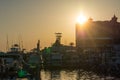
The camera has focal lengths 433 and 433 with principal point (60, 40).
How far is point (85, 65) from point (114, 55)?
13786 mm

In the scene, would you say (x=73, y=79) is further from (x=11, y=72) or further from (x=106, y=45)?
(x=106, y=45)

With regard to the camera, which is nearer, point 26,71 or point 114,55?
point 26,71

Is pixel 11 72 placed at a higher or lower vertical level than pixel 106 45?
lower

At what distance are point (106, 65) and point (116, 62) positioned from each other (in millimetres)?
4339

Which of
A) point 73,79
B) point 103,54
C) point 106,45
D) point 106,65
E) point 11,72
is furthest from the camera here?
point 106,45

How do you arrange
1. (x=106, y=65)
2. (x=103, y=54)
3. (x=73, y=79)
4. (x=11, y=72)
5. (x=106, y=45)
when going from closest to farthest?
(x=11, y=72), (x=73, y=79), (x=106, y=65), (x=103, y=54), (x=106, y=45)

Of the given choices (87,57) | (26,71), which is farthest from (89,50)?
(26,71)

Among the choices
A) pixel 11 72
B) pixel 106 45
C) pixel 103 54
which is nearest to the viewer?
pixel 11 72

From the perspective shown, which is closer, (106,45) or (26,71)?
(26,71)

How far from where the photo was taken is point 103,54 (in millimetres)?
182750

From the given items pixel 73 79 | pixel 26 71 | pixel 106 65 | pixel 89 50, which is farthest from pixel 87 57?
pixel 26 71

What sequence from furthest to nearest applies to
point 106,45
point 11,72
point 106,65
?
point 106,45 → point 106,65 → point 11,72

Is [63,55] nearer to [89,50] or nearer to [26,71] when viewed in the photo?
[89,50]

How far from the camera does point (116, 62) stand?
6678 inches
